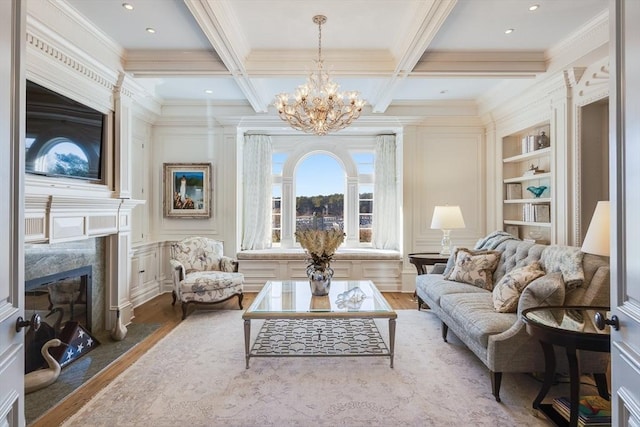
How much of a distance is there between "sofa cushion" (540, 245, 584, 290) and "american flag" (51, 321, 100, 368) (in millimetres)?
3946

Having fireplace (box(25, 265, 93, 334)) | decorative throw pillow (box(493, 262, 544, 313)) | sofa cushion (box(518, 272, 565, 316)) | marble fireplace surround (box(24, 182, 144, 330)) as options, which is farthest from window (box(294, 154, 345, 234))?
sofa cushion (box(518, 272, 565, 316))

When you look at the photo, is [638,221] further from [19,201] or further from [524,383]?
[524,383]

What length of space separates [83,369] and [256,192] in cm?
349

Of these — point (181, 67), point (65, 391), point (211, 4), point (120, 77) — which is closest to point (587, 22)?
point (211, 4)

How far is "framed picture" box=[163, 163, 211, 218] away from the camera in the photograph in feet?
17.2

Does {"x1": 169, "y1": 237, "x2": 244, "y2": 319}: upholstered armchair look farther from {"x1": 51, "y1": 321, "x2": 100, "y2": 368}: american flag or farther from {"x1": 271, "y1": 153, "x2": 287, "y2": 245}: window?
{"x1": 271, "y1": 153, "x2": 287, "y2": 245}: window

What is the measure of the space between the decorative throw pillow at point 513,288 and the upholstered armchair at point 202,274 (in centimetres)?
291

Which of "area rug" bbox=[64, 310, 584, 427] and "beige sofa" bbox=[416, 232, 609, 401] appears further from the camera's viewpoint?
"beige sofa" bbox=[416, 232, 609, 401]

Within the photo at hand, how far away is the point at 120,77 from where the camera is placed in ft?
11.7

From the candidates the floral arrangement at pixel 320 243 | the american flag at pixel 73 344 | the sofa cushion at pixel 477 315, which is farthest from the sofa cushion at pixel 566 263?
the american flag at pixel 73 344

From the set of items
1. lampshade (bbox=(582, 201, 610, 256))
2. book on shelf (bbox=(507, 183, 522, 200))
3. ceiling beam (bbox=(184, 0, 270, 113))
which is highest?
ceiling beam (bbox=(184, 0, 270, 113))

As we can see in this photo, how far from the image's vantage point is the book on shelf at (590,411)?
187 centimetres

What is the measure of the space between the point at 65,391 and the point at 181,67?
9.92ft

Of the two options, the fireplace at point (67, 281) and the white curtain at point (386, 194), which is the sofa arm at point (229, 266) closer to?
the fireplace at point (67, 281)
